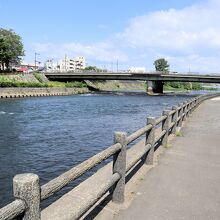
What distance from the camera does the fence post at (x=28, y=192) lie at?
2.91 meters

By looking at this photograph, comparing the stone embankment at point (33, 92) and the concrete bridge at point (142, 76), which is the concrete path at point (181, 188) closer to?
the stone embankment at point (33, 92)

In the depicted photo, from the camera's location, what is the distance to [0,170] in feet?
41.8

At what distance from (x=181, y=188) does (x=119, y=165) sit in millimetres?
1858

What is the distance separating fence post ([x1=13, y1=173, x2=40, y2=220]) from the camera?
2.91 meters

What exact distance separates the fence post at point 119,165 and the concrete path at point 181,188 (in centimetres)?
31

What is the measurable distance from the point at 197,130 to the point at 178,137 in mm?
2753

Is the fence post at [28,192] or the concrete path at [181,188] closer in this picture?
the fence post at [28,192]

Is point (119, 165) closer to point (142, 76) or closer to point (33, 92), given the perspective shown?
point (33, 92)

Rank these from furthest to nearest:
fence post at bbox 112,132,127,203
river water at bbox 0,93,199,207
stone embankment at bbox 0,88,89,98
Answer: stone embankment at bbox 0,88,89,98, river water at bbox 0,93,199,207, fence post at bbox 112,132,127,203

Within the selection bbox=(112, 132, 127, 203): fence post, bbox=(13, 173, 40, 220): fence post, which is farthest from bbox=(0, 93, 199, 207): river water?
bbox=(13, 173, 40, 220): fence post

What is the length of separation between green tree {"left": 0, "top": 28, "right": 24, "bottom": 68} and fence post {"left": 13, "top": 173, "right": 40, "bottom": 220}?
95284 mm

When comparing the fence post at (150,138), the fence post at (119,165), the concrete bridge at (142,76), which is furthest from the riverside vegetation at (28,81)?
the fence post at (119,165)

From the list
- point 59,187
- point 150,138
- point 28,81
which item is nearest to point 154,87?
point 28,81

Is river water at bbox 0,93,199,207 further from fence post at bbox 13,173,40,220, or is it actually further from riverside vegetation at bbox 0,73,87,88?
riverside vegetation at bbox 0,73,87,88
